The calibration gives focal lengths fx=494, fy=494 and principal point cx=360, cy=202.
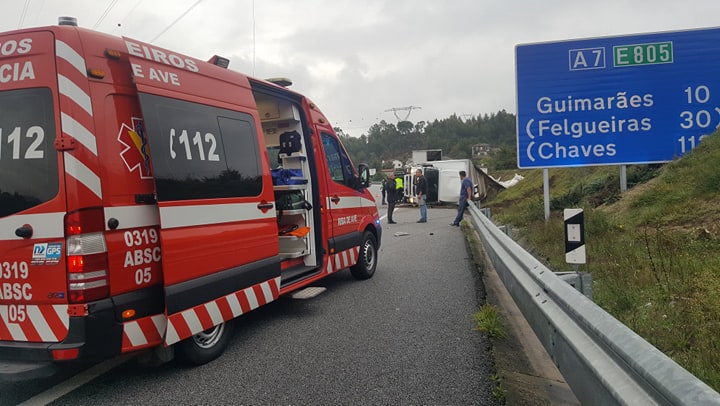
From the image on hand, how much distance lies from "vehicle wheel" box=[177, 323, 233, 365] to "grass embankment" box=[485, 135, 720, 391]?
336 centimetres

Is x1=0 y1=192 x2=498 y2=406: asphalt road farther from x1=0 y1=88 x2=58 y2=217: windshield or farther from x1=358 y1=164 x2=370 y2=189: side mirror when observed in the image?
x1=358 y1=164 x2=370 y2=189: side mirror

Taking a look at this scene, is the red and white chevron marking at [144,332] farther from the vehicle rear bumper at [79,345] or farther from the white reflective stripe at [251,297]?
the white reflective stripe at [251,297]

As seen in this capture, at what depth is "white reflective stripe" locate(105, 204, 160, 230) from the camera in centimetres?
340

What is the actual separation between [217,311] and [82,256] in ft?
4.08

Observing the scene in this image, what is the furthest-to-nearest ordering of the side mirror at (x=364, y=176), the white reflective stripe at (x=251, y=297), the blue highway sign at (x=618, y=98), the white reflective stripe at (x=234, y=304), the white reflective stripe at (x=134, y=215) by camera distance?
the blue highway sign at (x=618, y=98) → the side mirror at (x=364, y=176) → the white reflective stripe at (x=251, y=297) → the white reflective stripe at (x=234, y=304) → the white reflective stripe at (x=134, y=215)

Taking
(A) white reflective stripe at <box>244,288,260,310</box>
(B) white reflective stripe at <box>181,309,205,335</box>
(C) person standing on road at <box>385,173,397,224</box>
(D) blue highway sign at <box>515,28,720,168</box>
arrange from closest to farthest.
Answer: (B) white reflective stripe at <box>181,309,205,335</box>, (A) white reflective stripe at <box>244,288,260,310</box>, (D) blue highway sign at <box>515,28,720,168</box>, (C) person standing on road at <box>385,173,397,224</box>

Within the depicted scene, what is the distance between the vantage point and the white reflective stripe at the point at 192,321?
→ 378 cm

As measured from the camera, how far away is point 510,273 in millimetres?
4902

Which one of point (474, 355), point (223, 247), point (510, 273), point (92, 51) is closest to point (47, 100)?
point (92, 51)

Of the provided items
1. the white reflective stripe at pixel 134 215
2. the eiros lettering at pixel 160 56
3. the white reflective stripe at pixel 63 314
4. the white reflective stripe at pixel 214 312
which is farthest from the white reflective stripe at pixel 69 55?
the white reflective stripe at pixel 214 312

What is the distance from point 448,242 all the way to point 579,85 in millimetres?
4371

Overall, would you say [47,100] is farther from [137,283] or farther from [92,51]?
[137,283]

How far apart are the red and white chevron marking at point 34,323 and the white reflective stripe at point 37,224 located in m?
0.48

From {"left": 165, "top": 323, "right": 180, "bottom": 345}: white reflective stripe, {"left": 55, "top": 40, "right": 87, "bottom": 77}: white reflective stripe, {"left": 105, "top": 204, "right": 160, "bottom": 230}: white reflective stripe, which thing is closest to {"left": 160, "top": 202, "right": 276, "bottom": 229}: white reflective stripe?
{"left": 105, "top": 204, "right": 160, "bottom": 230}: white reflective stripe
